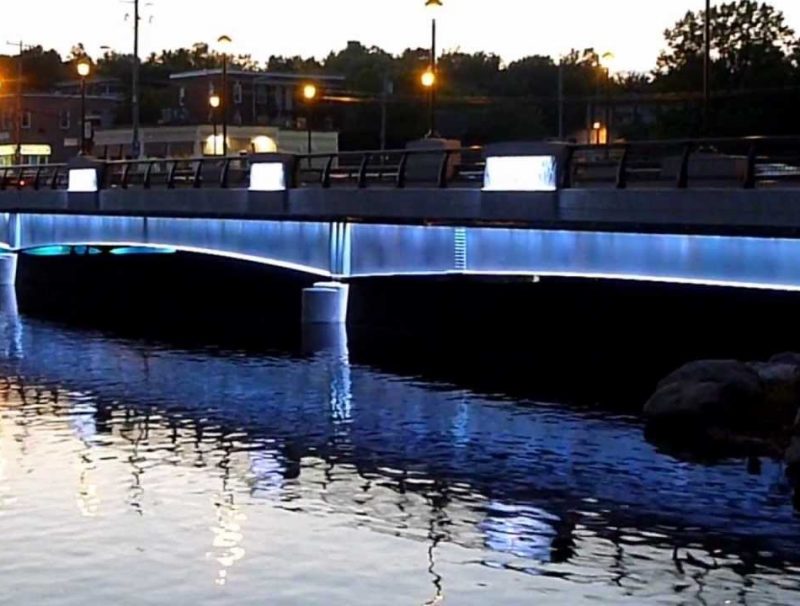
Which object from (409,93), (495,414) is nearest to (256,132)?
(409,93)

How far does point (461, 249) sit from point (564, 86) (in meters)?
88.6

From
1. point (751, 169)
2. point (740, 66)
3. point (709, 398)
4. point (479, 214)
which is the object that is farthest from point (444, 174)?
point (740, 66)

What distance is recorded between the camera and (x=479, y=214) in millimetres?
33406

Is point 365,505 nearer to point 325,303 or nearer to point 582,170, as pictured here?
point 325,303

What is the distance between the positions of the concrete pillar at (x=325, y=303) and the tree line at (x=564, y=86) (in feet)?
36.5

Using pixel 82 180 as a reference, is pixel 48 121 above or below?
above

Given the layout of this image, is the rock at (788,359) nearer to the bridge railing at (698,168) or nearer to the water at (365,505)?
the bridge railing at (698,168)

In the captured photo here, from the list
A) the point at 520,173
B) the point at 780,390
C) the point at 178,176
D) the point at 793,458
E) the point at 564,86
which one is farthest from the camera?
the point at 564,86

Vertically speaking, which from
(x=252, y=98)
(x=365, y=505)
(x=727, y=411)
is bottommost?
(x=365, y=505)

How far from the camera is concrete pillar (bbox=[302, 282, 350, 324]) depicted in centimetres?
3950

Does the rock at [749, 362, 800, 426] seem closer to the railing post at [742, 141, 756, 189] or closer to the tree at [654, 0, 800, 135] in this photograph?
the railing post at [742, 141, 756, 189]

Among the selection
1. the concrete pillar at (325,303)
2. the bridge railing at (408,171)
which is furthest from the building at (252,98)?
the concrete pillar at (325,303)

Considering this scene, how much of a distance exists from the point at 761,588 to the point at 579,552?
7.00 ft

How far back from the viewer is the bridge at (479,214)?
91.7 feet
